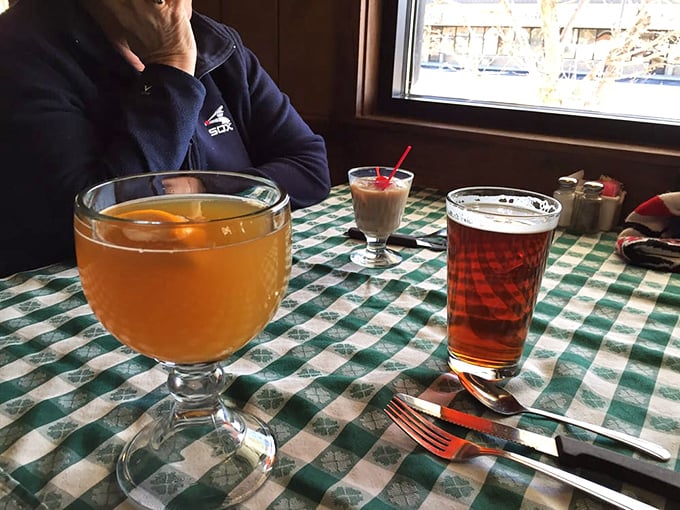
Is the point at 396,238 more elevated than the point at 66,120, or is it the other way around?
the point at 66,120

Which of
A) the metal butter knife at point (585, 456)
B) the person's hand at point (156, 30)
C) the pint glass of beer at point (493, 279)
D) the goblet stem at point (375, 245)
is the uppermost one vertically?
the person's hand at point (156, 30)

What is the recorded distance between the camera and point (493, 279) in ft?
1.94

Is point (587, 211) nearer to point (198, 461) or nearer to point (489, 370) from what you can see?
point (489, 370)

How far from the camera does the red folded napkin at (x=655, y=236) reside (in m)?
0.97

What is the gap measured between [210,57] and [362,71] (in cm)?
64

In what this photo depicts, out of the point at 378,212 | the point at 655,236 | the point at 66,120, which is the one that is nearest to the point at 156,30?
the point at 66,120

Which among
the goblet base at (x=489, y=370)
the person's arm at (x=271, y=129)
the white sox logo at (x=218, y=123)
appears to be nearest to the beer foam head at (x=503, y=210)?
the goblet base at (x=489, y=370)

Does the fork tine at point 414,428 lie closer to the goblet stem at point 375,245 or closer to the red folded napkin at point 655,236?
the goblet stem at point 375,245

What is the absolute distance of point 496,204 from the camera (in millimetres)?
656

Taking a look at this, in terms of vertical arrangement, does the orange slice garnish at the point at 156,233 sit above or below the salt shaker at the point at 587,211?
above

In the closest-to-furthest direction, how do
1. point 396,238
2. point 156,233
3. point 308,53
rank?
point 156,233
point 396,238
point 308,53

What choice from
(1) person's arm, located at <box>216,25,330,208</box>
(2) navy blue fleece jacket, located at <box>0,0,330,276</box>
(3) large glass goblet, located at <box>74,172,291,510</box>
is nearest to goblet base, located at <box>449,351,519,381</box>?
(3) large glass goblet, located at <box>74,172,291,510</box>

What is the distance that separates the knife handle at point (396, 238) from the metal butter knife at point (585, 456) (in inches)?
21.1

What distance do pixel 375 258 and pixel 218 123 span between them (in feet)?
2.11
